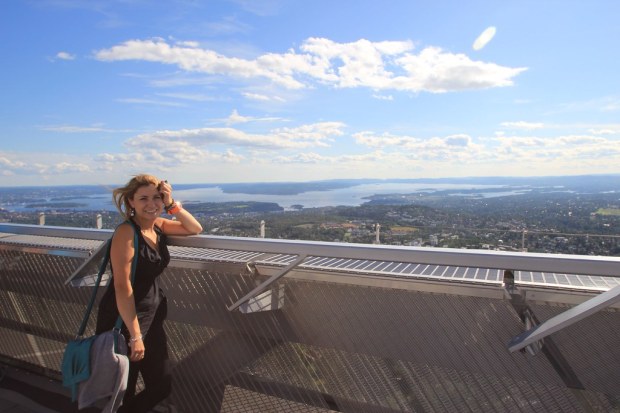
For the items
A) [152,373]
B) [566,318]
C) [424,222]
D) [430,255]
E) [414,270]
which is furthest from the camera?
[424,222]

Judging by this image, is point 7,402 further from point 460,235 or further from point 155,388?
point 460,235

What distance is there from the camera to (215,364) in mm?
3127

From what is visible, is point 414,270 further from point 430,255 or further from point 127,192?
point 127,192

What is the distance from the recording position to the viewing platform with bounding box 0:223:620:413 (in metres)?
2.06

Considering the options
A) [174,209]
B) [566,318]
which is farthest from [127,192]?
[566,318]

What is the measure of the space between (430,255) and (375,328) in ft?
2.15

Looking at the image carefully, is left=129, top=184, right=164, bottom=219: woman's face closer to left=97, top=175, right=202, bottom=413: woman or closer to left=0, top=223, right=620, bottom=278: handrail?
left=97, top=175, right=202, bottom=413: woman

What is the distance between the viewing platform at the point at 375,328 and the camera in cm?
206

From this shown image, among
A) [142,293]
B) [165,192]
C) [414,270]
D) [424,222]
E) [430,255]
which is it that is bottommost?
[424,222]

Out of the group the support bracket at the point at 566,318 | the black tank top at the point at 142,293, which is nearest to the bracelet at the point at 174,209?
the black tank top at the point at 142,293

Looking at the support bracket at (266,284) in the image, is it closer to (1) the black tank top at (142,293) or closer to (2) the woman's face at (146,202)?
(1) the black tank top at (142,293)

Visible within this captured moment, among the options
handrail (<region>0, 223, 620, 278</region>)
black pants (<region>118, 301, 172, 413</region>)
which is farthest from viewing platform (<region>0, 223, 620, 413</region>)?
black pants (<region>118, 301, 172, 413</region>)

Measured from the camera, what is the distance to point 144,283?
267 cm

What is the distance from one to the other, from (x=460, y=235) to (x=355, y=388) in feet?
23.0
